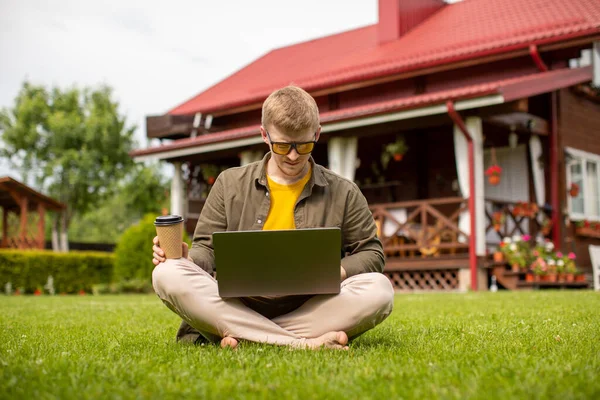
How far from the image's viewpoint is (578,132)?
14734 millimetres

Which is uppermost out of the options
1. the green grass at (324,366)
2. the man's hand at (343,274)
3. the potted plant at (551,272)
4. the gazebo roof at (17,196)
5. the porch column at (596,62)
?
the porch column at (596,62)

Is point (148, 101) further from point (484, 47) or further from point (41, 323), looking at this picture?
point (41, 323)

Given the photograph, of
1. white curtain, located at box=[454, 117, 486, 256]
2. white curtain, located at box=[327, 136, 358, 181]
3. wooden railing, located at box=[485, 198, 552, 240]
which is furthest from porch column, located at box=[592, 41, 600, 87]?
white curtain, located at box=[327, 136, 358, 181]

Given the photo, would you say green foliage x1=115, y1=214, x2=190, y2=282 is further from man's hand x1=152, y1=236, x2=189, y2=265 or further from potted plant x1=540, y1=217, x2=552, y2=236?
man's hand x1=152, y1=236, x2=189, y2=265

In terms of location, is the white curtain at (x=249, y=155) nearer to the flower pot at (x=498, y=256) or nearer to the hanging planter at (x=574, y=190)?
the flower pot at (x=498, y=256)

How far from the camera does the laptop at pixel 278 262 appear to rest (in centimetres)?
316

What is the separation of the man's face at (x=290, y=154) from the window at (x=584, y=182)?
1172 cm

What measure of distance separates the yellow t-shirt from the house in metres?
7.75

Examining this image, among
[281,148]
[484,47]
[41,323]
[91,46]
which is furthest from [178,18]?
[281,148]

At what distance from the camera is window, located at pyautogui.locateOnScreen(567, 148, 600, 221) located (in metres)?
14.2

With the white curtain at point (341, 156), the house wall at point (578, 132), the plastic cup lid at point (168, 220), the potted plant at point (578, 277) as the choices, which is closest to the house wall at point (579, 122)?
the house wall at point (578, 132)

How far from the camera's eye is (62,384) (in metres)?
2.49

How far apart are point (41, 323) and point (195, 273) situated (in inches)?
105

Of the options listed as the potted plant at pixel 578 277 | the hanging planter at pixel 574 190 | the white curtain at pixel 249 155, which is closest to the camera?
the potted plant at pixel 578 277
